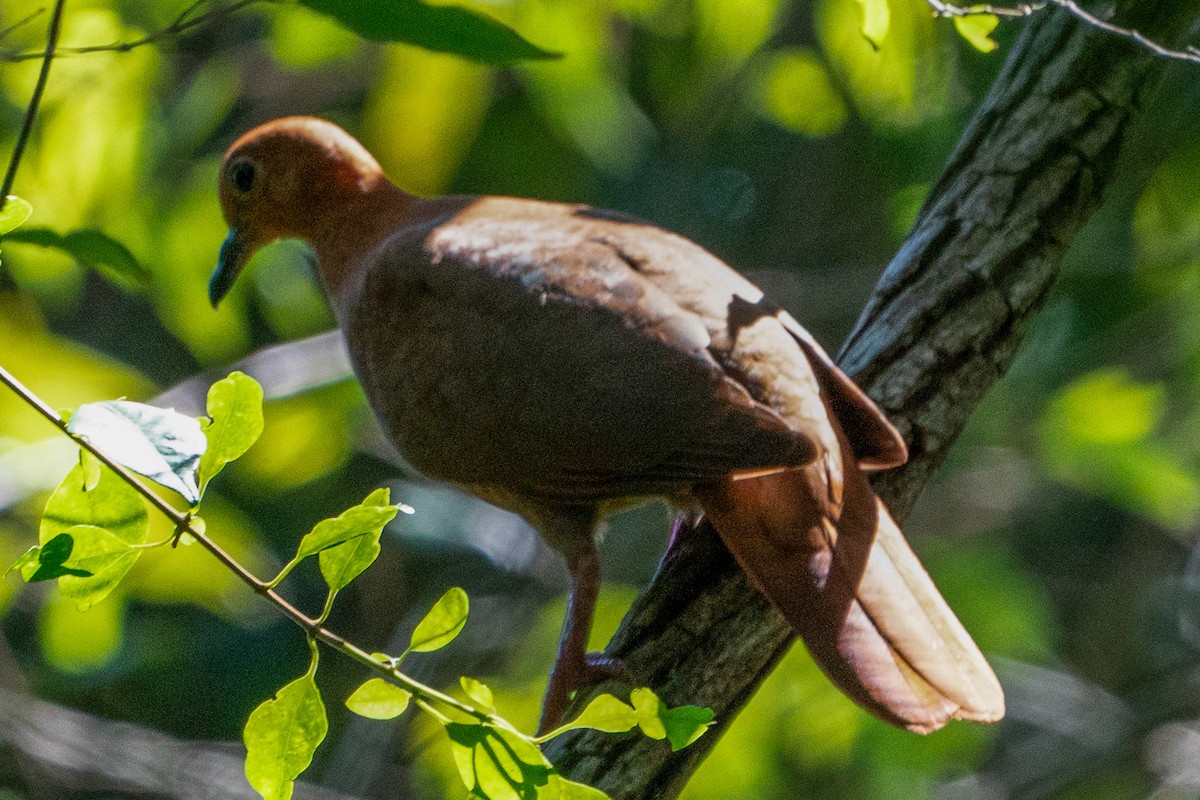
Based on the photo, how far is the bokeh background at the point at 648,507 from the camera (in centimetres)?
377

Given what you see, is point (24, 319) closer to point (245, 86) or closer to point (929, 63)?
point (245, 86)

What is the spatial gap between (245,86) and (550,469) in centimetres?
435

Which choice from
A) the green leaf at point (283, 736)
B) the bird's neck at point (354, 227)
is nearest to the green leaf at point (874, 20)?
the green leaf at point (283, 736)

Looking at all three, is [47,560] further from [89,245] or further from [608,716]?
[89,245]

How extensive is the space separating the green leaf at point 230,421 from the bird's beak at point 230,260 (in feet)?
7.42

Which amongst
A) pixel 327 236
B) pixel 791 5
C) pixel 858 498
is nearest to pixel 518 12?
pixel 327 236

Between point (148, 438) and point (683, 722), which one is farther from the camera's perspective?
point (683, 722)

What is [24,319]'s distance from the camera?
4531 millimetres

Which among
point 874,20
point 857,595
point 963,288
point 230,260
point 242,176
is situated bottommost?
point 230,260

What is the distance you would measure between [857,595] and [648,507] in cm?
368

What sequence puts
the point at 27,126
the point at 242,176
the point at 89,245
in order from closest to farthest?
the point at 27,126 < the point at 89,245 < the point at 242,176

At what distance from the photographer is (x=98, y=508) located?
144 centimetres

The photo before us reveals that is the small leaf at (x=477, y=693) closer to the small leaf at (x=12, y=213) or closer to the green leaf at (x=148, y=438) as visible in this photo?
the green leaf at (x=148, y=438)

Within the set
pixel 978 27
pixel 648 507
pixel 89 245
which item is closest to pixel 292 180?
pixel 89 245
